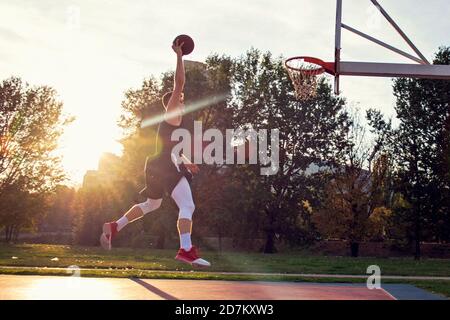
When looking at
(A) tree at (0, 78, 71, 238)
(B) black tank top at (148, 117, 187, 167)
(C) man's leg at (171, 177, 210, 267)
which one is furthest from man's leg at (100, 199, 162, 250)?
(A) tree at (0, 78, 71, 238)

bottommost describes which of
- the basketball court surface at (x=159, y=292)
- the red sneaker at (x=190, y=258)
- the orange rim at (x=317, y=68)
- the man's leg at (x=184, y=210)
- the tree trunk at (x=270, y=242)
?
the tree trunk at (x=270, y=242)

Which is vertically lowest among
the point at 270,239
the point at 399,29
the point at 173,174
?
the point at 270,239

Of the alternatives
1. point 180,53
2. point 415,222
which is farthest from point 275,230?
point 180,53

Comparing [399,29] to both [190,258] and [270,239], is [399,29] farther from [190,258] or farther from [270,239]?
[270,239]

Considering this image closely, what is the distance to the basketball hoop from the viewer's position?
10234 millimetres

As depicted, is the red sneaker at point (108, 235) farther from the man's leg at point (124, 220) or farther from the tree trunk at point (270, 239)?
the tree trunk at point (270, 239)

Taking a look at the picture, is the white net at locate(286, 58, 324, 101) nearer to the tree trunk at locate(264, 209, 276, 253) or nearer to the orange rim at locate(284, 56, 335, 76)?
the orange rim at locate(284, 56, 335, 76)

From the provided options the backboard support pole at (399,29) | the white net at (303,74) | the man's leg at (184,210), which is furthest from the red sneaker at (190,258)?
the backboard support pole at (399,29)

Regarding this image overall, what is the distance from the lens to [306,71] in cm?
1133

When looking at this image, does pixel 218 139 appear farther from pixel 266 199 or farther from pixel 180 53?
pixel 180 53

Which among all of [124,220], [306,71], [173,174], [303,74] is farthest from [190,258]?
[303,74]

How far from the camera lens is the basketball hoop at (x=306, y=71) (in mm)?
10234

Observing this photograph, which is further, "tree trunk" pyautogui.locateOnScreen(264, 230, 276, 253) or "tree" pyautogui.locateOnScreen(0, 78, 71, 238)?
"tree trunk" pyautogui.locateOnScreen(264, 230, 276, 253)
